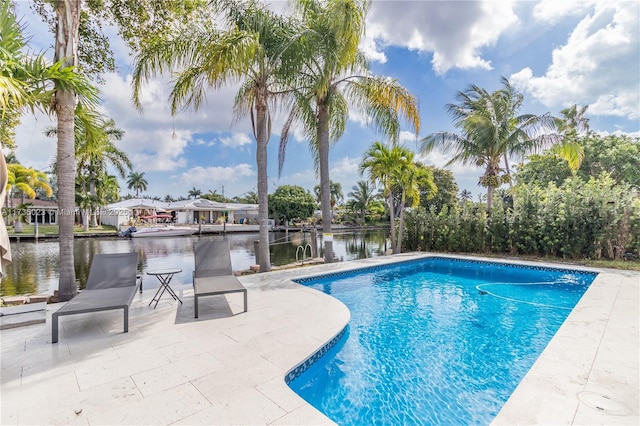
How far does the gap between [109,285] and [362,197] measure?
39574 mm

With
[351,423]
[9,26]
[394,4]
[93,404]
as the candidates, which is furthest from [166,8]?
[351,423]

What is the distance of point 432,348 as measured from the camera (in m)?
4.31

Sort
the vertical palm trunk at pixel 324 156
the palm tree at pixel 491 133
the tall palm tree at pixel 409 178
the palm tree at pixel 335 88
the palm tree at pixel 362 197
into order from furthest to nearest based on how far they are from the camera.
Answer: the palm tree at pixel 362 197, the palm tree at pixel 491 133, the tall palm tree at pixel 409 178, the vertical palm trunk at pixel 324 156, the palm tree at pixel 335 88

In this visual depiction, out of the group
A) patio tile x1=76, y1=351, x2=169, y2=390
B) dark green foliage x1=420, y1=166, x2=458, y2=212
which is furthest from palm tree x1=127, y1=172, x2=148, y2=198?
patio tile x1=76, y1=351, x2=169, y2=390

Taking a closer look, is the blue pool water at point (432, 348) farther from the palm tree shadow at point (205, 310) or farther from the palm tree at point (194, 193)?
the palm tree at point (194, 193)

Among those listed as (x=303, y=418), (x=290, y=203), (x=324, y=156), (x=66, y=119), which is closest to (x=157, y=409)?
(x=303, y=418)

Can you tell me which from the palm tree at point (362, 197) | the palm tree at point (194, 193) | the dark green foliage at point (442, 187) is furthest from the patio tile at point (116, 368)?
the palm tree at point (194, 193)

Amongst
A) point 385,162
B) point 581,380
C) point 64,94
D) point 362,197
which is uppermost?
point 362,197

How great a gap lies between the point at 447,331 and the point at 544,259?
27.8 feet

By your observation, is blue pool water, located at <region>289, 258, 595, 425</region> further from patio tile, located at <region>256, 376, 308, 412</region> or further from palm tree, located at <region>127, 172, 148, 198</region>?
palm tree, located at <region>127, 172, 148, 198</region>

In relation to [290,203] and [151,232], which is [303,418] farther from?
[290,203]

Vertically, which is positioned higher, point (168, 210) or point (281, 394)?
point (168, 210)

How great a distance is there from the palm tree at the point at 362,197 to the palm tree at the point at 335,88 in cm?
3252

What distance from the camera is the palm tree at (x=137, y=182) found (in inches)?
2438
